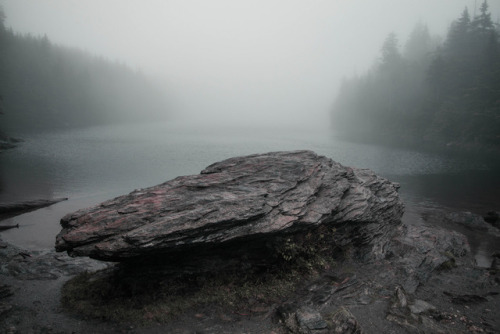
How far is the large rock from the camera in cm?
1084

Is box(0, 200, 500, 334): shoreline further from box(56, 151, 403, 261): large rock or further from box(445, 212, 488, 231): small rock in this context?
box(445, 212, 488, 231): small rock

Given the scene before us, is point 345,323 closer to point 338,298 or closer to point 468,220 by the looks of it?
point 338,298

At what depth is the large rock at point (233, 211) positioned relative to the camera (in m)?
10.8

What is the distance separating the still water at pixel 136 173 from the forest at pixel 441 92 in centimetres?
1096

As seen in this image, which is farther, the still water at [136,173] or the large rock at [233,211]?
the still water at [136,173]

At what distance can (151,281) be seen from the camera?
12336mm

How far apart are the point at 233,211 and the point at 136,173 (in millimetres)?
36331

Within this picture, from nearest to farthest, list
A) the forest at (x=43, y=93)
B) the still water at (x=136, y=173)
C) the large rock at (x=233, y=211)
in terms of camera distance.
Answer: the large rock at (x=233, y=211) → the still water at (x=136, y=173) → the forest at (x=43, y=93)

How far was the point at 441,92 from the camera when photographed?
76250mm

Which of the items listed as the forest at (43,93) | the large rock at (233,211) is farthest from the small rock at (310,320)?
the forest at (43,93)

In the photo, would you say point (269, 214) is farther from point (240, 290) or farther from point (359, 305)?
point (359, 305)

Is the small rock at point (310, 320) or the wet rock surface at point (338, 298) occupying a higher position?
A: the small rock at point (310, 320)

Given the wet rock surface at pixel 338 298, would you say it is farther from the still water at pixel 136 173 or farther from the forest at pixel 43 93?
the forest at pixel 43 93

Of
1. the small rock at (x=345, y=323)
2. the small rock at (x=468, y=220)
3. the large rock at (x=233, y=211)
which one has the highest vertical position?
the large rock at (x=233, y=211)
